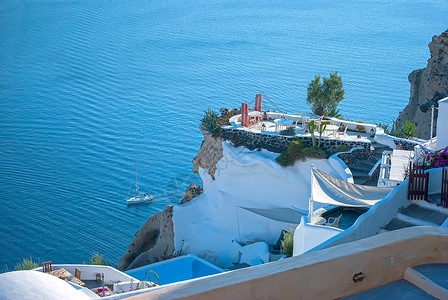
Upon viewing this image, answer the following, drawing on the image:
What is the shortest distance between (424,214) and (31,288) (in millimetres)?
8633

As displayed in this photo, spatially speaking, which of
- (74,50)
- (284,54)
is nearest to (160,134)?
(284,54)

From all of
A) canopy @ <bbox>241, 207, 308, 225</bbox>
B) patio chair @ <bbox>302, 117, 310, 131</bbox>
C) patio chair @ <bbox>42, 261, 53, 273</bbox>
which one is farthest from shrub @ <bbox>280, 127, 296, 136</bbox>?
patio chair @ <bbox>42, 261, 53, 273</bbox>

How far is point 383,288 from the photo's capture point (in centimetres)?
355

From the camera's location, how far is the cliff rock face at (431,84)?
31.2 metres

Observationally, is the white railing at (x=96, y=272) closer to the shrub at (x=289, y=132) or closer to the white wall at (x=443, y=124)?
the shrub at (x=289, y=132)

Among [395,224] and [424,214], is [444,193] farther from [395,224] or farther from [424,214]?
[395,224]

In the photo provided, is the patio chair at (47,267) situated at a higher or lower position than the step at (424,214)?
lower

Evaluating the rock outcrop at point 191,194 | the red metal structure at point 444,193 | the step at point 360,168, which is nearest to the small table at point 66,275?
the rock outcrop at point 191,194

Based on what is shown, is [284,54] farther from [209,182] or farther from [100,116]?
[209,182]

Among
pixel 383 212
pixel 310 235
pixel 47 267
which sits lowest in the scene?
pixel 47 267

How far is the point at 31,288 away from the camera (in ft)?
13.2

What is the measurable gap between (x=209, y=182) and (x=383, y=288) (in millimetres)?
23510

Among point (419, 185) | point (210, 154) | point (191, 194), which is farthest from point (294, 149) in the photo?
point (419, 185)

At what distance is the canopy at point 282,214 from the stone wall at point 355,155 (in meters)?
2.85
